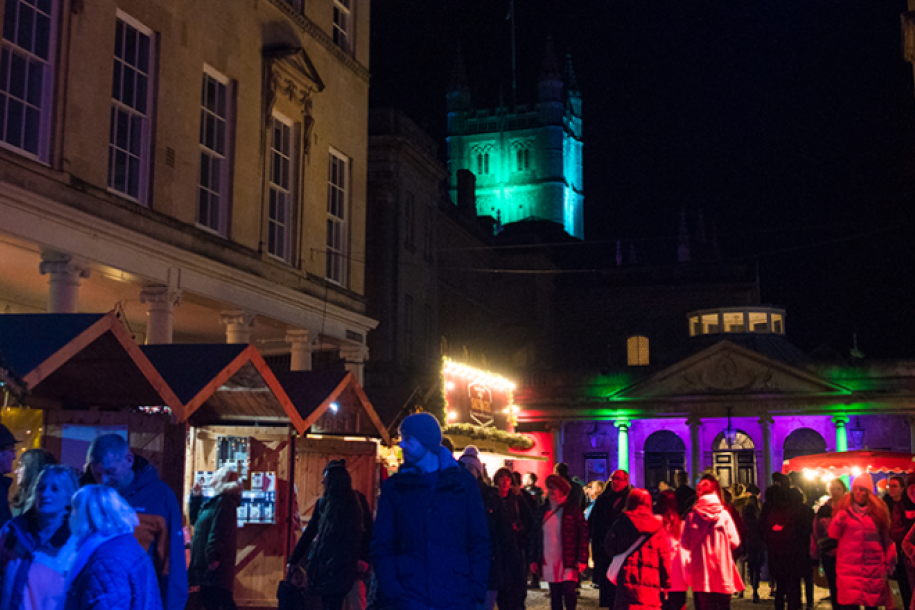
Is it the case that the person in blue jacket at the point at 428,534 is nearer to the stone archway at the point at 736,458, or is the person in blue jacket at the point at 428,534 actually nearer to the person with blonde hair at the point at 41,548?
the person with blonde hair at the point at 41,548

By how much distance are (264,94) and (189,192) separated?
11.1 ft

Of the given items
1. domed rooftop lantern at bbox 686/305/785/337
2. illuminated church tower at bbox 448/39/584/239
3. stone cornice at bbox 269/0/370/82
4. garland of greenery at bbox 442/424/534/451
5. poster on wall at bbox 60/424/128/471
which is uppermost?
illuminated church tower at bbox 448/39/584/239

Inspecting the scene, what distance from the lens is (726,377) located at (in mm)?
50875

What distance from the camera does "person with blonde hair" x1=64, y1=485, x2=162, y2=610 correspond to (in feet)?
15.5

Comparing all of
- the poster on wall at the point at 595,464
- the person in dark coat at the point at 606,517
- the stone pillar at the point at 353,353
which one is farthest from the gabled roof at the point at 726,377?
the person in dark coat at the point at 606,517

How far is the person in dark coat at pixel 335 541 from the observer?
9117mm

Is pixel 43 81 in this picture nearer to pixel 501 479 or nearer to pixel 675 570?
pixel 501 479

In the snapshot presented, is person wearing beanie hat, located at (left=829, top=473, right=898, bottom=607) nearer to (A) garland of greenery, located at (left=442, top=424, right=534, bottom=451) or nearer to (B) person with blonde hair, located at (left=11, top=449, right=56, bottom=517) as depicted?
(B) person with blonde hair, located at (left=11, top=449, right=56, bottom=517)

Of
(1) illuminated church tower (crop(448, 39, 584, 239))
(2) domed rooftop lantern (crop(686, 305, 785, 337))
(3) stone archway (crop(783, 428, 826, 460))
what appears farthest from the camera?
(1) illuminated church tower (crop(448, 39, 584, 239))

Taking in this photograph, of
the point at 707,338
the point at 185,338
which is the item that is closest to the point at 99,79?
the point at 185,338

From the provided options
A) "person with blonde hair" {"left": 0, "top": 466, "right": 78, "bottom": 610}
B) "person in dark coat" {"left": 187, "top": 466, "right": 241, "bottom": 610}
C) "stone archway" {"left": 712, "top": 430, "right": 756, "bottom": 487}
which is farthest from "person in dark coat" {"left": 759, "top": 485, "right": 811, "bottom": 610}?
"stone archway" {"left": 712, "top": 430, "right": 756, "bottom": 487}

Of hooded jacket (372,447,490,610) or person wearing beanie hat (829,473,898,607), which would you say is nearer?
hooded jacket (372,447,490,610)

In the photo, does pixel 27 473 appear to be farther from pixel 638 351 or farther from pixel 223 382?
pixel 638 351

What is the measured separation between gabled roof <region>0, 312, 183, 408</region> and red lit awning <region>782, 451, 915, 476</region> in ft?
56.3
